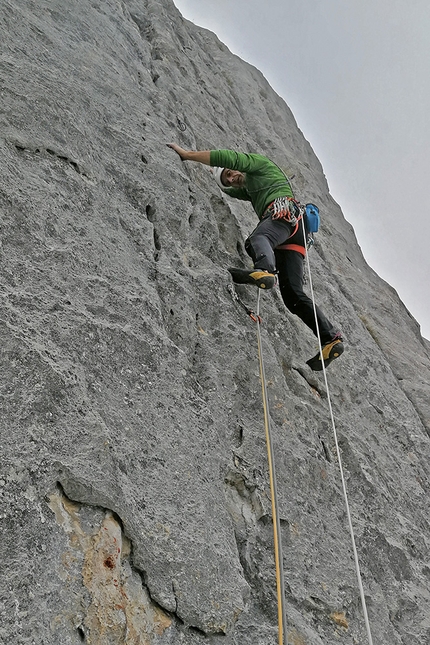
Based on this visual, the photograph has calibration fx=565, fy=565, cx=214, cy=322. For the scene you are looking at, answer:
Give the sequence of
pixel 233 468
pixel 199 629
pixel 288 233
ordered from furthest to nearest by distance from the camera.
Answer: pixel 288 233
pixel 233 468
pixel 199 629

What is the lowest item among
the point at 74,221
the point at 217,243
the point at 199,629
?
the point at 199,629

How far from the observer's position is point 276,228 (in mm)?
5562

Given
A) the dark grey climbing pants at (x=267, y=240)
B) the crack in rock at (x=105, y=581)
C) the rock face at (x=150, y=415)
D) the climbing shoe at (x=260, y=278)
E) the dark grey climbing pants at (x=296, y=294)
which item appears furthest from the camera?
the dark grey climbing pants at (x=296, y=294)

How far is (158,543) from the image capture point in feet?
9.52

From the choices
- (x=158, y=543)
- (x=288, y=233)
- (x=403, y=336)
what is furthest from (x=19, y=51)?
(x=403, y=336)

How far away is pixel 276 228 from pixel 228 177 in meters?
0.93

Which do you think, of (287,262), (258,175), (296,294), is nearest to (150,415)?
(296,294)

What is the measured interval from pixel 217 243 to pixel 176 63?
17.2 ft

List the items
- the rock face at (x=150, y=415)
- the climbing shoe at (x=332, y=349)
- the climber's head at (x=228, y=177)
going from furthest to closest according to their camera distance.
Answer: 1. the climber's head at (x=228, y=177)
2. the climbing shoe at (x=332, y=349)
3. the rock face at (x=150, y=415)

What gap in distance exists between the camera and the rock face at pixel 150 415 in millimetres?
2664

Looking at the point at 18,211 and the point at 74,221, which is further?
the point at 74,221

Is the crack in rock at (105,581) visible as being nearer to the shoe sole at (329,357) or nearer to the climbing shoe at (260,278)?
the climbing shoe at (260,278)

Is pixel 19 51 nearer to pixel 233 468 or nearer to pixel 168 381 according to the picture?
pixel 168 381

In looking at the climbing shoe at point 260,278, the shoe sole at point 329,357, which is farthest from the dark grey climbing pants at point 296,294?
the climbing shoe at point 260,278
